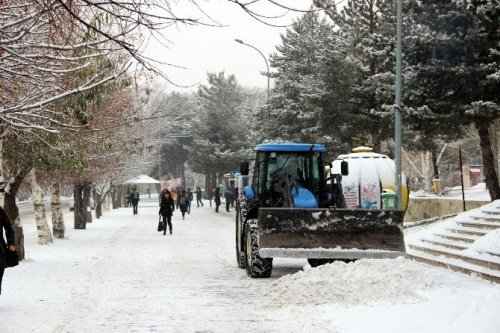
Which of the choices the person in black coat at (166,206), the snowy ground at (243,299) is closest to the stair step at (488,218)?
the snowy ground at (243,299)

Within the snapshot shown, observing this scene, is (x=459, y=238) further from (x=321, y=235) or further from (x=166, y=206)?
(x=166, y=206)

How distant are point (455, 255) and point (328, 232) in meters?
4.23

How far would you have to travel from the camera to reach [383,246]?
14.2 m

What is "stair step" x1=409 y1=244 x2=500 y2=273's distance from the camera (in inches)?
574

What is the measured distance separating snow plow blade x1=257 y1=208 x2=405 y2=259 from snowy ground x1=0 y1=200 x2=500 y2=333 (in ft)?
2.57

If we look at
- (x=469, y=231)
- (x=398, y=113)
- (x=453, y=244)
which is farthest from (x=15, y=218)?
(x=398, y=113)

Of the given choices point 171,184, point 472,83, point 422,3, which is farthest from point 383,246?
point 171,184

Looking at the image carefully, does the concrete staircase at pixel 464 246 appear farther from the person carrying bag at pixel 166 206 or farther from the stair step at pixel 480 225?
the person carrying bag at pixel 166 206

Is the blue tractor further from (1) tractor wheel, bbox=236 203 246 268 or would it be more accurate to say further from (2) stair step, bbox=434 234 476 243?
(2) stair step, bbox=434 234 476 243

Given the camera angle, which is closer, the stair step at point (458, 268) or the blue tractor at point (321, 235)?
the stair step at point (458, 268)

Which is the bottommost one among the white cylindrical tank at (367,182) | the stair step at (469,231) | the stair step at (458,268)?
the stair step at (458,268)

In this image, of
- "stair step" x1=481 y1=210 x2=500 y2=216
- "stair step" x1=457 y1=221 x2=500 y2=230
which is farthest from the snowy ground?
"stair step" x1=481 y1=210 x2=500 y2=216

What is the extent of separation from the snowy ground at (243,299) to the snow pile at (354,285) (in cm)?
2

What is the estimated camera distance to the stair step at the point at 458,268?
45.4 ft
